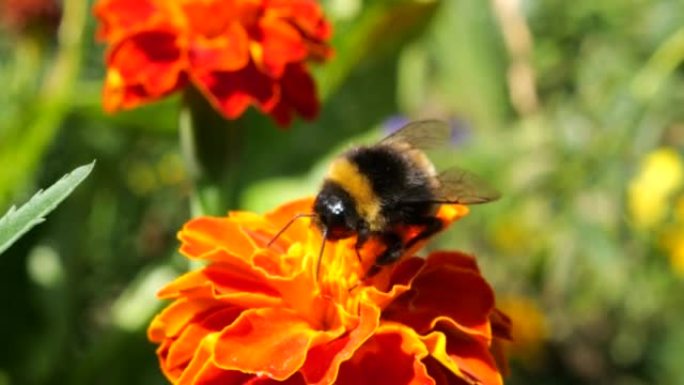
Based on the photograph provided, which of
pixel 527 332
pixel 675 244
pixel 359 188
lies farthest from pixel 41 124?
pixel 675 244

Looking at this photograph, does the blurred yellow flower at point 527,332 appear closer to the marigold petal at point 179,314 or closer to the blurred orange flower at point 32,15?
the blurred orange flower at point 32,15

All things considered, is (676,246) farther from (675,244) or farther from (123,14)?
(123,14)

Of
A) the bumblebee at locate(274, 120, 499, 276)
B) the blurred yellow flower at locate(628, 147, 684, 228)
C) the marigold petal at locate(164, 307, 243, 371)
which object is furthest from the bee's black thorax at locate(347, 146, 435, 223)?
the blurred yellow flower at locate(628, 147, 684, 228)

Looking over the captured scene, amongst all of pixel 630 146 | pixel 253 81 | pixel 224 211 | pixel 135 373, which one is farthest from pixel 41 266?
pixel 630 146

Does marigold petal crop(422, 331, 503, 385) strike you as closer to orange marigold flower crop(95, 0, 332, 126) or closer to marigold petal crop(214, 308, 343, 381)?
marigold petal crop(214, 308, 343, 381)

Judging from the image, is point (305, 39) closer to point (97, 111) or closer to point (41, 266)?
point (97, 111)
